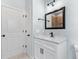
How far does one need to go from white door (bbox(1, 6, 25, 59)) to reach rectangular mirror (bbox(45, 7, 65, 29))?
52.9 inches

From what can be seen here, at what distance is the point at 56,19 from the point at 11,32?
193 cm

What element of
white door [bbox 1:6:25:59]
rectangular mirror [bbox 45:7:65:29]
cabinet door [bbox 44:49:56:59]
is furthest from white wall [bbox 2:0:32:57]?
cabinet door [bbox 44:49:56:59]

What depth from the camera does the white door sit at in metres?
3.43

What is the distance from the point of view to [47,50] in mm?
2443

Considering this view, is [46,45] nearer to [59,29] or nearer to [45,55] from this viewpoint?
[45,55]

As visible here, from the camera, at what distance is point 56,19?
110 inches

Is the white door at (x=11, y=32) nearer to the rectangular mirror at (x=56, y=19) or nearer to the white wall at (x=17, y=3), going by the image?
the white wall at (x=17, y=3)

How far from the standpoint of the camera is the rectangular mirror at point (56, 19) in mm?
2498

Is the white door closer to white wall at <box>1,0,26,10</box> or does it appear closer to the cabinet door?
white wall at <box>1,0,26,10</box>

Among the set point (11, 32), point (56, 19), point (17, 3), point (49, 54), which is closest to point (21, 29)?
point (11, 32)

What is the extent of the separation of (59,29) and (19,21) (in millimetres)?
2078

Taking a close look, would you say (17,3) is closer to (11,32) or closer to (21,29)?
(21,29)

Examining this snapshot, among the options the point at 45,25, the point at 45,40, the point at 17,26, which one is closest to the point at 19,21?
the point at 17,26

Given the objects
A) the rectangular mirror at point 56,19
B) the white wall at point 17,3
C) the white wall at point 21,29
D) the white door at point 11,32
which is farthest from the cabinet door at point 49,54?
the white wall at point 17,3
